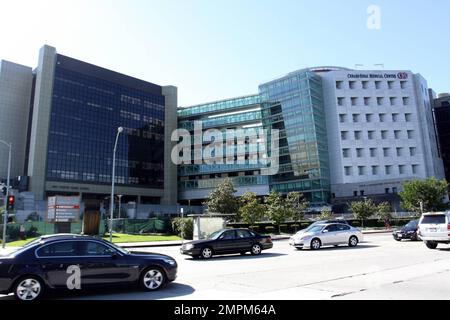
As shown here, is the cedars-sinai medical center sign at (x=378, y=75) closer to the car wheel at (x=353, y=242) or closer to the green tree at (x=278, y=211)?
the green tree at (x=278, y=211)

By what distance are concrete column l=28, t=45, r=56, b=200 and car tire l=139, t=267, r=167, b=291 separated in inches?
3010

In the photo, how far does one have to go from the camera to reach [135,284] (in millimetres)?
9734

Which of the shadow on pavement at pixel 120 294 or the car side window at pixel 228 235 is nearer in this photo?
the shadow on pavement at pixel 120 294

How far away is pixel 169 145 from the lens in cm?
10619

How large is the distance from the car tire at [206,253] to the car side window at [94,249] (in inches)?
343

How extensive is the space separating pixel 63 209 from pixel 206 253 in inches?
1162

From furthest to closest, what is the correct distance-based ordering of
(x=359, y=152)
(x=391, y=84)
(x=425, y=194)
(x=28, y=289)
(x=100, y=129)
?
1. (x=100, y=129)
2. (x=391, y=84)
3. (x=359, y=152)
4. (x=425, y=194)
5. (x=28, y=289)

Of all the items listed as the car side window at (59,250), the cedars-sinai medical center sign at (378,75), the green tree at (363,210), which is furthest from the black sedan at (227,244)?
the cedars-sinai medical center sign at (378,75)

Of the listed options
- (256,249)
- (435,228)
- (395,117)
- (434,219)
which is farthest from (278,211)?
(395,117)

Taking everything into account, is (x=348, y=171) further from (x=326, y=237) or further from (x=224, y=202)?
(x=326, y=237)

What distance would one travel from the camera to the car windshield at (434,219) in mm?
18656

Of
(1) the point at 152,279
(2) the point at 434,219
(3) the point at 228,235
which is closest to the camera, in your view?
(1) the point at 152,279
